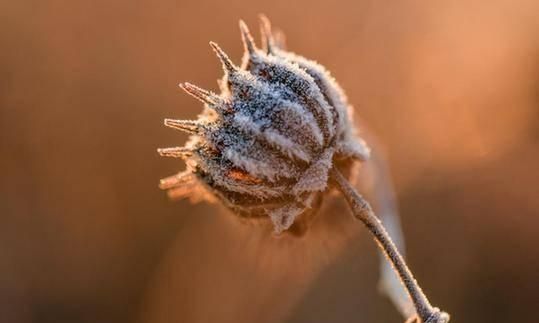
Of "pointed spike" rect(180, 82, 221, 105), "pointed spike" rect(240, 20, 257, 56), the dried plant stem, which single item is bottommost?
the dried plant stem

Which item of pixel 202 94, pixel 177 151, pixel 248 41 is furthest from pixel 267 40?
pixel 177 151

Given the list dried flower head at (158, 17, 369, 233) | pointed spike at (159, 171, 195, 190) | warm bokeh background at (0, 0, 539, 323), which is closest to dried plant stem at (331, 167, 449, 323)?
dried flower head at (158, 17, 369, 233)

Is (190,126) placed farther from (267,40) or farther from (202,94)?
(267,40)

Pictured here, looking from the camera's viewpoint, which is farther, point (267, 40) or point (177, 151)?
point (267, 40)

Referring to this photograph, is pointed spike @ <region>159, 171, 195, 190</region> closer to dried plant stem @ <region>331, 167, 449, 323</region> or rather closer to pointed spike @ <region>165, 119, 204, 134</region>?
pointed spike @ <region>165, 119, 204, 134</region>

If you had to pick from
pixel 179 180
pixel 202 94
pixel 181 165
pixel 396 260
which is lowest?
pixel 396 260
